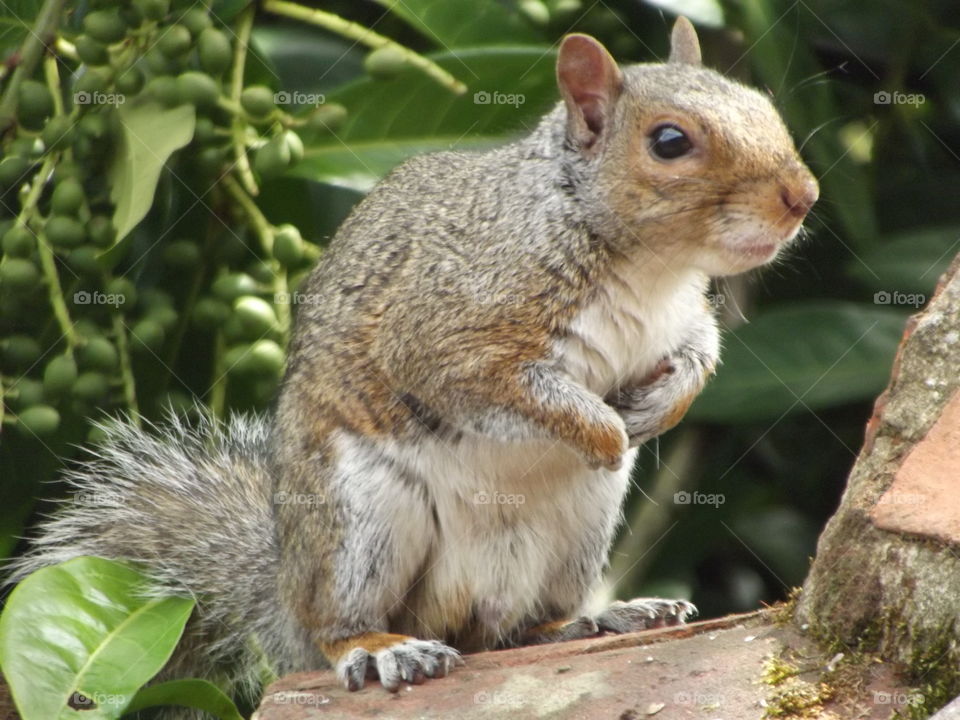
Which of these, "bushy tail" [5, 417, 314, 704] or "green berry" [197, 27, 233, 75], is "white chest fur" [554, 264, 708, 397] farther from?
"green berry" [197, 27, 233, 75]

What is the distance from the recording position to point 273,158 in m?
2.85

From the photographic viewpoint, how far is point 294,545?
2.71 meters

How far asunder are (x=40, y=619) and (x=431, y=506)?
2.49 ft

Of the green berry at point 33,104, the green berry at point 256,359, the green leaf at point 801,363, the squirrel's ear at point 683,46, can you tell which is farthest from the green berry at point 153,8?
the green leaf at point 801,363

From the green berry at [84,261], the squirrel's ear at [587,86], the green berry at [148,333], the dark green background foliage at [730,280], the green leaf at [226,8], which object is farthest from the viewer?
the dark green background foliage at [730,280]

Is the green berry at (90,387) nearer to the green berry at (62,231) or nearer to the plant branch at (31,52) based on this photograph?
the green berry at (62,231)

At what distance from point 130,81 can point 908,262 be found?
1864 mm

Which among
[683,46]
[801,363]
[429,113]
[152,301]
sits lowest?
[152,301]

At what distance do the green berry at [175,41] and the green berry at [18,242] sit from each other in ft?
1.59

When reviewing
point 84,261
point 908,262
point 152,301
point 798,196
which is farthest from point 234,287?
point 908,262

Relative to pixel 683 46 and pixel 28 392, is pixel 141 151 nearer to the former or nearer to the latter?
pixel 28 392

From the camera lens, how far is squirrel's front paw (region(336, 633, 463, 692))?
2400 mm

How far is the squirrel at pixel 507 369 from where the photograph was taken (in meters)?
2.45

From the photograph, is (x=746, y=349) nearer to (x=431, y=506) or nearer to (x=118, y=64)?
(x=431, y=506)
